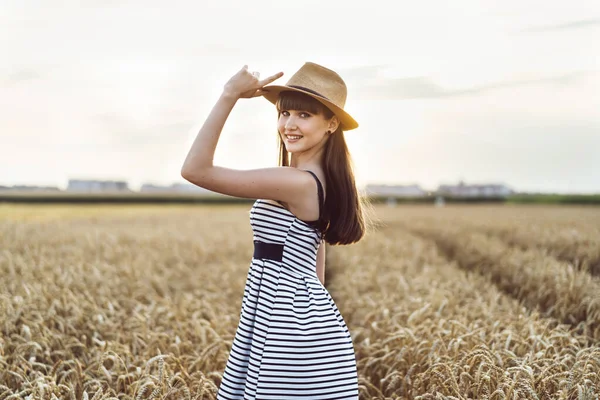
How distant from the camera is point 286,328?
2.46 metres

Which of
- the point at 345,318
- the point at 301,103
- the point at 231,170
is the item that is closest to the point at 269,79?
the point at 301,103

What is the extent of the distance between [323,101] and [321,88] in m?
0.08

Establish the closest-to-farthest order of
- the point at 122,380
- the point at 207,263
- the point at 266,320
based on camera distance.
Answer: the point at 266,320, the point at 122,380, the point at 207,263

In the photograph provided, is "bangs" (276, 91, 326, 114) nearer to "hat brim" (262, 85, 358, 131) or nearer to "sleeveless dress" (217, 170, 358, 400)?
"hat brim" (262, 85, 358, 131)

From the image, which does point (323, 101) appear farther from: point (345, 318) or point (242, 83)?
point (345, 318)

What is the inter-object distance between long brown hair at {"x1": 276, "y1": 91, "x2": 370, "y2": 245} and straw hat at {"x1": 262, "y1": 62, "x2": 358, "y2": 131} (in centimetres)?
4

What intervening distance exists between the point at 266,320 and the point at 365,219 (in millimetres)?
802

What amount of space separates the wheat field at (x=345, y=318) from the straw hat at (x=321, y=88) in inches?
61.9

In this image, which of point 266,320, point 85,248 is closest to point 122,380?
point 266,320

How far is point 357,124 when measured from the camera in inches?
110

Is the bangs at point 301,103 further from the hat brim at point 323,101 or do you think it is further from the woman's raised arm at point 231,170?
the woman's raised arm at point 231,170

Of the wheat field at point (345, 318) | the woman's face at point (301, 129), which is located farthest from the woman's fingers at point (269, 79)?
the wheat field at point (345, 318)

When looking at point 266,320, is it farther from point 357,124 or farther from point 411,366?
point 411,366

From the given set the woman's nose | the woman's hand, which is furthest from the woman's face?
the woman's hand
